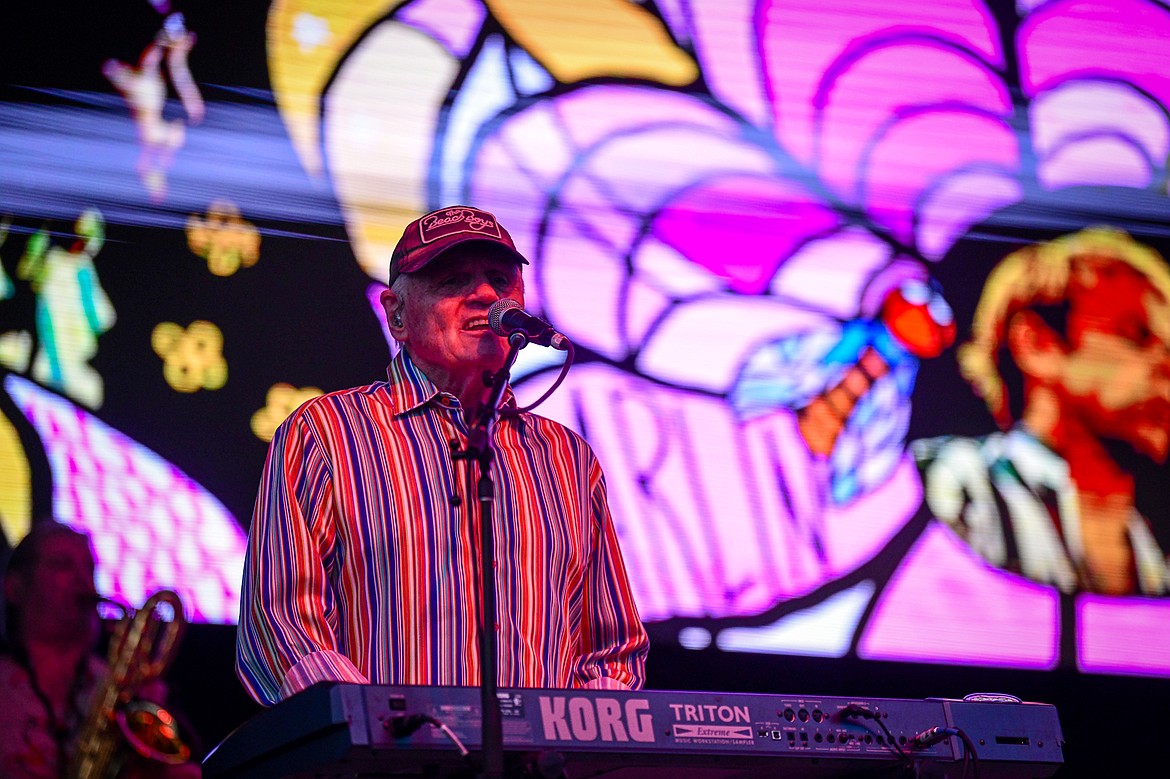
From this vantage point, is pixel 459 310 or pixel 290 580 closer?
pixel 290 580

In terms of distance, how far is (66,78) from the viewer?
397cm

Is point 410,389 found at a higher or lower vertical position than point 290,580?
higher

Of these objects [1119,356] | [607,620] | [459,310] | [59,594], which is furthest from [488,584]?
[1119,356]

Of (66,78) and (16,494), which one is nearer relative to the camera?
(16,494)

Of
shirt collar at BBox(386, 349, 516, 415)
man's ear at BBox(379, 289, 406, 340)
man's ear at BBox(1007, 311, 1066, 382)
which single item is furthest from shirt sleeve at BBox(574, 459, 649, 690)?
man's ear at BBox(1007, 311, 1066, 382)

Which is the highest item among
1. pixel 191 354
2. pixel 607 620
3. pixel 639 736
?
pixel 191 354

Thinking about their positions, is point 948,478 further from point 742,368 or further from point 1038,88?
point 1038,88

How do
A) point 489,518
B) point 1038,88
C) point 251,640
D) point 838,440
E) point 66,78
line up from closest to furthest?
point 489,518
point 251,640
point 66,78
point 838,440
point 1038,88

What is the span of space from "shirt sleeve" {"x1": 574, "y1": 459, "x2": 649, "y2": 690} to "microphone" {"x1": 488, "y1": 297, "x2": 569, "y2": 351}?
0.52m

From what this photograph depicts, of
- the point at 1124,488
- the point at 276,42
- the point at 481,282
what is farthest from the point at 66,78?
the point at 1124,488

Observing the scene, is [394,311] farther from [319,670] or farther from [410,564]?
[319,670]

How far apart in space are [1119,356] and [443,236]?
2.57m

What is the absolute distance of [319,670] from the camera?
233 cm

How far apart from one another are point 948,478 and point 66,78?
2.63 m
